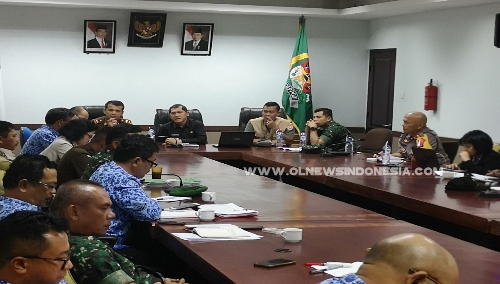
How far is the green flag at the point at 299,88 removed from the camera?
950 centimetres

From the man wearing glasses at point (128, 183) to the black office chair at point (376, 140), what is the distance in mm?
4149

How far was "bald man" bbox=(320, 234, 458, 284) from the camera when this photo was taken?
1.51m

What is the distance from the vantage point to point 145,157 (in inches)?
148

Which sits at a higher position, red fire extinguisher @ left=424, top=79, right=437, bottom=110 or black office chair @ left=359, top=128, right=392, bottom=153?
red fire extinguisher @ left=424, top=79, right=437, bottom=110

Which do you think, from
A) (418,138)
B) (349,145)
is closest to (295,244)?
(418,138)

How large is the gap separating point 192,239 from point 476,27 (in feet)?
19.3

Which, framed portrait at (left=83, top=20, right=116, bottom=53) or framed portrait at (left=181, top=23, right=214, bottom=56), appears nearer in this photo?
framed portrait at (left=83, top=20, right=116, bottom=53)

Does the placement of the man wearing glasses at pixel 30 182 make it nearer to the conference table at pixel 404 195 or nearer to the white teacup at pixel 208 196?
the white teacup at pixel 208 196

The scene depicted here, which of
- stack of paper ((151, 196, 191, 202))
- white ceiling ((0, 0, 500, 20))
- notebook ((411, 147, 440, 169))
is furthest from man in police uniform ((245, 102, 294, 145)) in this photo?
stack of paper ((151, 196, 191, 202))

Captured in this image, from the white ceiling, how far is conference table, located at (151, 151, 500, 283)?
450 cm

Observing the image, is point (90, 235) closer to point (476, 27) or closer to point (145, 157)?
point (145, 157)

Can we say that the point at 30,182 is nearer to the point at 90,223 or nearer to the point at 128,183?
the point at 128,183

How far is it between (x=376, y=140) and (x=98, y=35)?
3.94 meters

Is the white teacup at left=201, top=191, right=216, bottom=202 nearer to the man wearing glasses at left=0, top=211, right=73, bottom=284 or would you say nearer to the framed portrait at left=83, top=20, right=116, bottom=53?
the man wearing glasses at left=0, top=211, right=73, bottom=284
